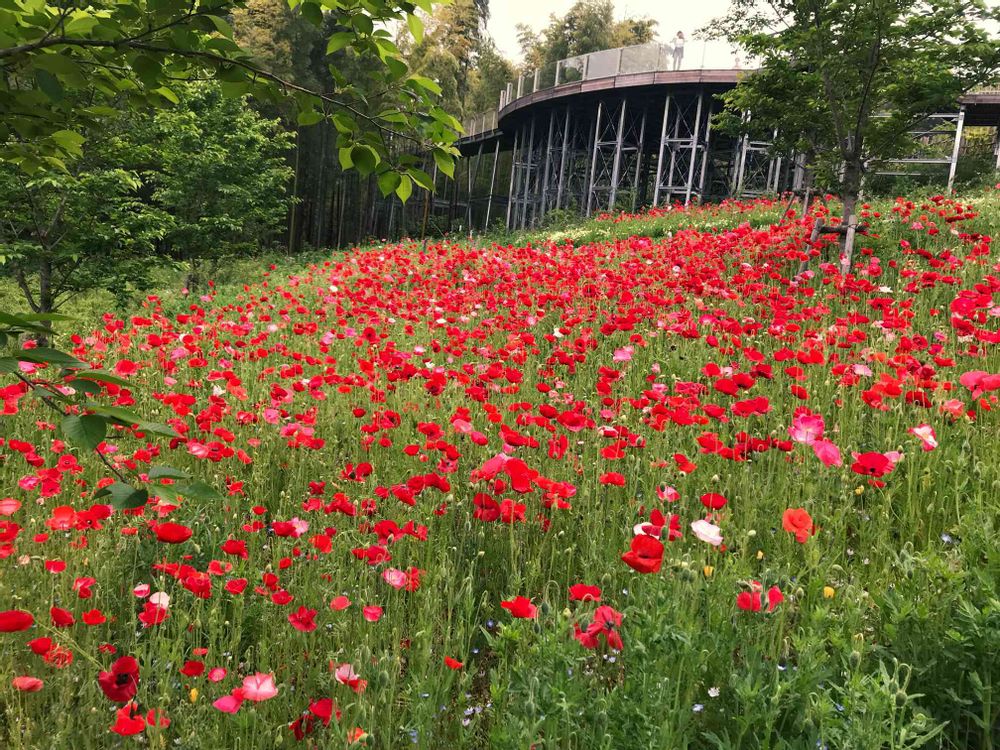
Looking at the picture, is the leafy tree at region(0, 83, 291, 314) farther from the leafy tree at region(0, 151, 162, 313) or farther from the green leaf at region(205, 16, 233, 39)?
the green leaf at region(205, 16, 233, 39)

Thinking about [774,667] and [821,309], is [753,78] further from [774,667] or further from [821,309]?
[774,667]

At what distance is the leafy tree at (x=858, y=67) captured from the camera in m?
6.01

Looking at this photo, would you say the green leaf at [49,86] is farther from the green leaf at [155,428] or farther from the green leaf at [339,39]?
the green leaf at [155,428]

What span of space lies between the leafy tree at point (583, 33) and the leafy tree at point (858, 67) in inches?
1433

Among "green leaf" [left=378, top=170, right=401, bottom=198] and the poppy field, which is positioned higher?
"green leaf" [left=378, top=170, right=401, bottom=198]

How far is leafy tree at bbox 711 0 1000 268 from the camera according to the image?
6.01 meters

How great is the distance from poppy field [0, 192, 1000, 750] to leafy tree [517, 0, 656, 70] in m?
42.1

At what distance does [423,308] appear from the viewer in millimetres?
5824

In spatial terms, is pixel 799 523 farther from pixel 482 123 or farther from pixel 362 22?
pixel 482 123

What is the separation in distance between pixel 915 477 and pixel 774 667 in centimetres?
121

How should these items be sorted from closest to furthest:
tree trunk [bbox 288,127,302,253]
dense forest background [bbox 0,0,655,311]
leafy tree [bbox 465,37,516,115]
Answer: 1. dense forest background [bbox 0,0,655,311]
2. tree trunk [bbox 288,127,302,253]
3. leafy tree [bbox 465,37,516,115]

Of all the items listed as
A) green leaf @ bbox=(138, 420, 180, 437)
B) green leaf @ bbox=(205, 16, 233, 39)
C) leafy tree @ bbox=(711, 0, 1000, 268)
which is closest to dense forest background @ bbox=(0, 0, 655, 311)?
green leaf @ bbox=(205, 16, 233, 39)

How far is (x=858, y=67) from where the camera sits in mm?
6336

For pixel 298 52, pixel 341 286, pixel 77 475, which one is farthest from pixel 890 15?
pixel 298 52
